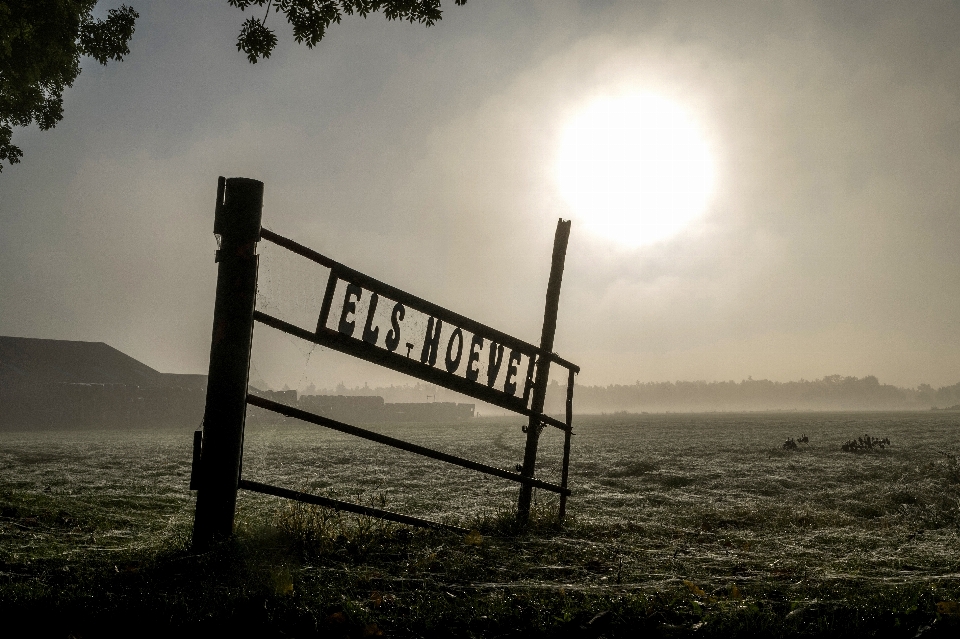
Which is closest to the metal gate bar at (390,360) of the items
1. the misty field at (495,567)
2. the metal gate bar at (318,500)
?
the metal gate bar at (318,500)

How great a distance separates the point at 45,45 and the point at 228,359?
11.7 metres

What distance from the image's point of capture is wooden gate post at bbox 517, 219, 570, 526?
488 cm

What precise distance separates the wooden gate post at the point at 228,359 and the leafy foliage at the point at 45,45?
10.1m

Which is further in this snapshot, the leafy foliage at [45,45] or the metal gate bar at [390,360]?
the leafy foliage at [45,45]

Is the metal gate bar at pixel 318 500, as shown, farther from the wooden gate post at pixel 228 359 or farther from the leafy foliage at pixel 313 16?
the leafy foliage at pixel 313 16

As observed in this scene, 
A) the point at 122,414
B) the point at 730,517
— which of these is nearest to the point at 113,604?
the point at 730,517

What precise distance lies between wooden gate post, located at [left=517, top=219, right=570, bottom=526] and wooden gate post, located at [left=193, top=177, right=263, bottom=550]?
2.51m

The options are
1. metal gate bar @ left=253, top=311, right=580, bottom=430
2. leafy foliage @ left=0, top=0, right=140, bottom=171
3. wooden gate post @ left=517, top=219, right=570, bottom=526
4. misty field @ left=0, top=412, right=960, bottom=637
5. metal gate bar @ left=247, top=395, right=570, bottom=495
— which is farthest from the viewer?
leafy foliage @ left=0, top=0, right=140, bottom=171

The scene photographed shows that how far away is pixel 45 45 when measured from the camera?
10617 mm

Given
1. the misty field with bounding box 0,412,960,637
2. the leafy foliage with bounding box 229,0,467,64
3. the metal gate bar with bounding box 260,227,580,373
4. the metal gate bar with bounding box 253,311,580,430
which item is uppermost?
the leafy foliage with bounding box 229,0,467,64

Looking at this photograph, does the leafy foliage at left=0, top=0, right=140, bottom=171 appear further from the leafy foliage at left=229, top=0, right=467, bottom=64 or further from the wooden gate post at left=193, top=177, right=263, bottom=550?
the wooden gate post at left=193, top=177, right=263, bottom=550

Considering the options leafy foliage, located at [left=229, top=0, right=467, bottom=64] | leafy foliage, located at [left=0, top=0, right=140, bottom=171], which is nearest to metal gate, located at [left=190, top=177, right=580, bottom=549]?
leafy foliage, located at [left=229, top=0, right=467, bottom=64]

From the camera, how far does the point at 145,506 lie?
572cm

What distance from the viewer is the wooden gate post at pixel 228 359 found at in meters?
3.11
